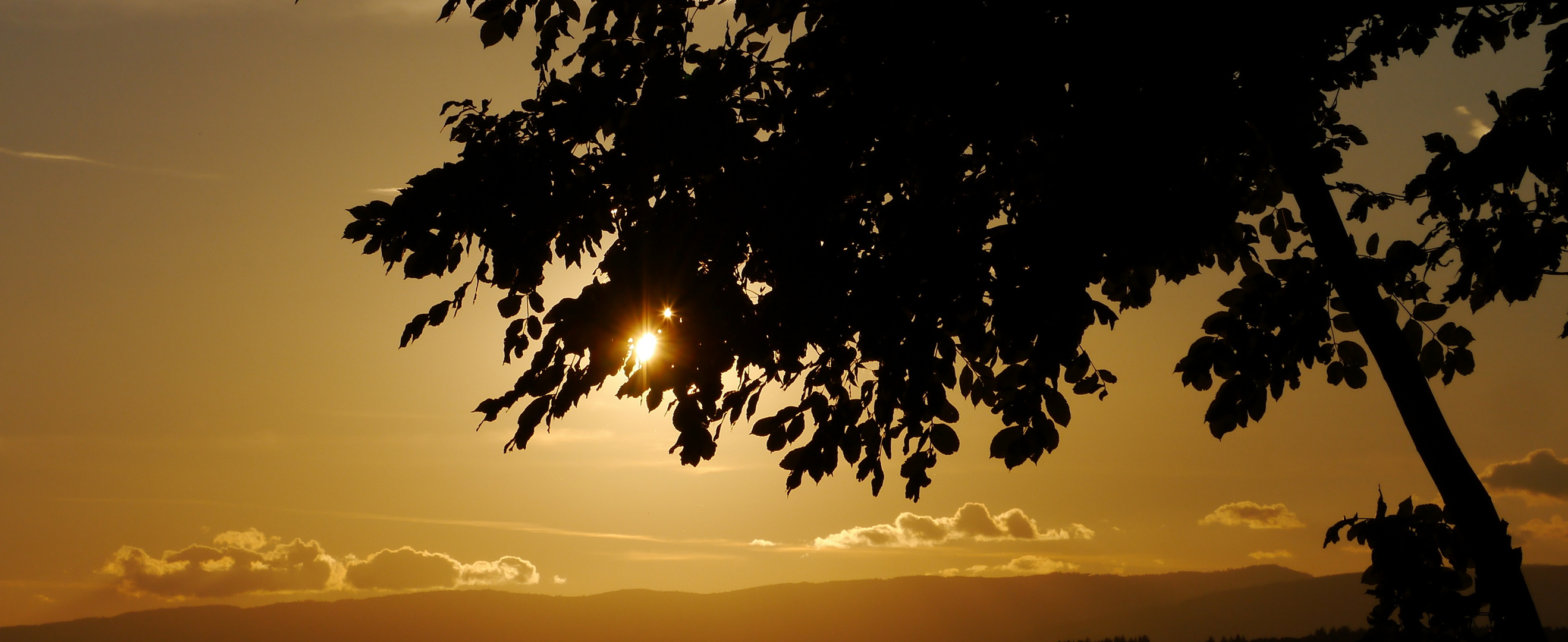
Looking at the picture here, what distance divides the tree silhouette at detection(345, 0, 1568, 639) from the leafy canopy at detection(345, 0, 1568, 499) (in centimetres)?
2

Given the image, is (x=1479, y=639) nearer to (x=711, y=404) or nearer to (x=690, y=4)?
(x=711, y=404)

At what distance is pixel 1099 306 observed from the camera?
4859 millimetres

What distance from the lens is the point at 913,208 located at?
5402 millimetres

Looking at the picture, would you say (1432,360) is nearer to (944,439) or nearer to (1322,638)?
(944,439)

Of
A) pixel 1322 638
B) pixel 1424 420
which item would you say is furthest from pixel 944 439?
pixel 1322 638

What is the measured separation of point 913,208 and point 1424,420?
298cm

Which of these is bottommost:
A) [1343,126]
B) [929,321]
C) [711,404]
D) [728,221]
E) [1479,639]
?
[1479,639]

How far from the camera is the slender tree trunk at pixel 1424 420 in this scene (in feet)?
16.1

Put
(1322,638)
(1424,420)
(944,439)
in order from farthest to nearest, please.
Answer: (1322,638) → (944,439) → (1424,420)

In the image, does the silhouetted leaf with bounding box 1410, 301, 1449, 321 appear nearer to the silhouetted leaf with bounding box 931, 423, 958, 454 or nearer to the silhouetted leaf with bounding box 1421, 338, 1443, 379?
the silhouetted leaf with bounding box 1421, 338, 1443, 379

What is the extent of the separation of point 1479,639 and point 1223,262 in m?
2.96

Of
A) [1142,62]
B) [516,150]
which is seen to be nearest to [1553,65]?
[1142,62]

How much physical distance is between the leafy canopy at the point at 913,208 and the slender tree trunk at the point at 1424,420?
10.9 inches

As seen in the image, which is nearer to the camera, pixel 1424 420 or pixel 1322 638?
pixel 1424 420
